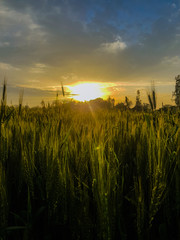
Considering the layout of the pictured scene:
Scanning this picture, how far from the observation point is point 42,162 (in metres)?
0.78

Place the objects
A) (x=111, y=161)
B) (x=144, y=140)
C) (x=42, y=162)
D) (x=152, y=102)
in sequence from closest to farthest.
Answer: (x=111, y=161) → (x=42, y=162) → (x=144, y=140) → (x=152, y=102)

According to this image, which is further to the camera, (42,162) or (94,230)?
(42,162)

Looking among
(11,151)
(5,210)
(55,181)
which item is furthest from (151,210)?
(11,151)

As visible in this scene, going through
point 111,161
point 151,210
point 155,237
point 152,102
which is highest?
point 152,102

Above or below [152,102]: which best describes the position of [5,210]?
below

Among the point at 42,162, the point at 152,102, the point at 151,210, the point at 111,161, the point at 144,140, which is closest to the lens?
the point at 151,210

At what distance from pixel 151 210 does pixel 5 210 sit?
388 millimetres

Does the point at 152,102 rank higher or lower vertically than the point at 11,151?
higher

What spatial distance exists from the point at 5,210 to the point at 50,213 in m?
0.13

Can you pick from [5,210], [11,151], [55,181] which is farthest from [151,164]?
[11,151]

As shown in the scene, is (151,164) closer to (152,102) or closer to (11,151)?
(11,151)

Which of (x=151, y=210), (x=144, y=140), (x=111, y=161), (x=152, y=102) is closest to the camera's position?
(x=151, y=210)

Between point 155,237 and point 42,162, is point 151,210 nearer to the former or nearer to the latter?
point 155,237

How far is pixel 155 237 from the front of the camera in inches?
24.5
